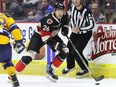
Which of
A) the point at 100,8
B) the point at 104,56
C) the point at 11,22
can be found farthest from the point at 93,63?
the point at 11,22

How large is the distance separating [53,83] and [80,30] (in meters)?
1.07

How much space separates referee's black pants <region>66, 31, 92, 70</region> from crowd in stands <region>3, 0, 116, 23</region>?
36cm

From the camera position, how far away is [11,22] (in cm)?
582

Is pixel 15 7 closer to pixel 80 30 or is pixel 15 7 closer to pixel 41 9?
pixel 41 9

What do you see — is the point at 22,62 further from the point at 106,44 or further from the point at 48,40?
the point at 106,44

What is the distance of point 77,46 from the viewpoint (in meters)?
7.27

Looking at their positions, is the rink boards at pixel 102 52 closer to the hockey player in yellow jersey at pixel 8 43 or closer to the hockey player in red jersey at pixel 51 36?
the hockey player in red jersey at pixel 51 36

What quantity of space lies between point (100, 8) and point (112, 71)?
3.40ft

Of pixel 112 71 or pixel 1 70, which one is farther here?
pixel 1 70

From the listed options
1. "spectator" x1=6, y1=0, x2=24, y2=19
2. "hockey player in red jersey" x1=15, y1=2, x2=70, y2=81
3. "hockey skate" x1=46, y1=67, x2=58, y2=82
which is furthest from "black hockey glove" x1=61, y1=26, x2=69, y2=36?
"spectator" x1=6, y1=0, x2=24, y2=19

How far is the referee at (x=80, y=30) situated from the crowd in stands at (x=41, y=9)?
6.6 inches

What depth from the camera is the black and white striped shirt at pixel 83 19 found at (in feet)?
23.6

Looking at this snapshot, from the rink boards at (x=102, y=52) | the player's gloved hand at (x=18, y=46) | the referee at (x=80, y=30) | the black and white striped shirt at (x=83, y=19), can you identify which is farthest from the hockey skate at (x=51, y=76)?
the player's gloved hand at (x=18, y=46)

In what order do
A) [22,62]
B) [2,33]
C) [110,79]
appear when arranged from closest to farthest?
[2,33] → [22,62] → [110,79]
